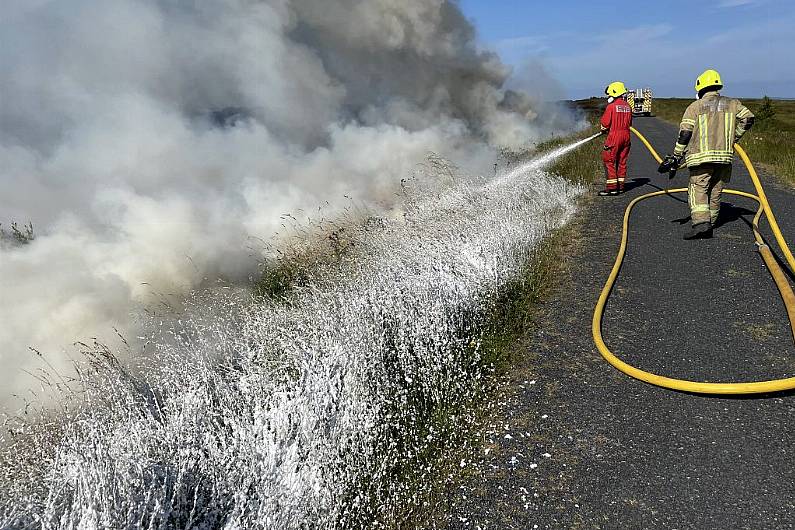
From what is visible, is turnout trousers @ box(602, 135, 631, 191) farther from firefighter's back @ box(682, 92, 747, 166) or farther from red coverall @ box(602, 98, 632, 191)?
firefighter's back @ box(682, 92, 747, 166)

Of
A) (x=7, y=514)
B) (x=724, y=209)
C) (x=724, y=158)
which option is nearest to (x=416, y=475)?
(x=7, y=514)

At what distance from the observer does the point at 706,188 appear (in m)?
5.32

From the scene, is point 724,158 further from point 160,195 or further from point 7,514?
point 160,195

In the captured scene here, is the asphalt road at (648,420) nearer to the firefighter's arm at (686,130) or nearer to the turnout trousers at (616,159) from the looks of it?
the firefighter's arm at (686,130)

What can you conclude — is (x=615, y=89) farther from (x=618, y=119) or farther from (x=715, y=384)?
(x=715, y=384)

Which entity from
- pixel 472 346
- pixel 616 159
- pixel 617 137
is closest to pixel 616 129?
pixel 617 137

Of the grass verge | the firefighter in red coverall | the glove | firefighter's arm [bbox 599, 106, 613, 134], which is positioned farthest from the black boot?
firefighter's arm [bbox 599, 106, 613, 134]

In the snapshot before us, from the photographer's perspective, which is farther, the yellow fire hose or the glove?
the glove

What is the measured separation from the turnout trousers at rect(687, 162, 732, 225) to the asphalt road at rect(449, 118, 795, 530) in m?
0.74

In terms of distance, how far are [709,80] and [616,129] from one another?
241 centimetres

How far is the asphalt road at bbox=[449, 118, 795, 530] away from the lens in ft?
7.25

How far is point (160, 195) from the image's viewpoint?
8203 mm

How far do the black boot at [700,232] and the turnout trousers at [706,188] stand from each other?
0.05 metres

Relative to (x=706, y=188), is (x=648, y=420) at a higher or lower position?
lower
